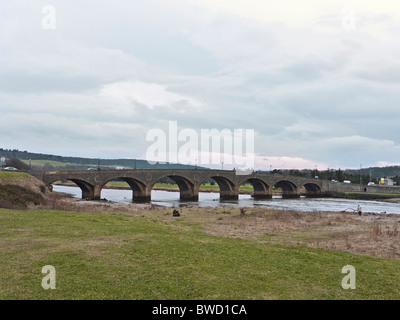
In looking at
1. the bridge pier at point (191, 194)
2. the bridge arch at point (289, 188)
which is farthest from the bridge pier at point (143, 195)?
the bridge arch at point (289, 188)

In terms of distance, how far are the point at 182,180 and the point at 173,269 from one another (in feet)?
306

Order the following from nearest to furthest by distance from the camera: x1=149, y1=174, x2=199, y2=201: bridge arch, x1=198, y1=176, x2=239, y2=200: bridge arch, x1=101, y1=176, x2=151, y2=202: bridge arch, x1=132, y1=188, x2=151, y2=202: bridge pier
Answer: x1=132, y1=188, x2=151, y2=202: bridge pier
x1=101, y1=176, x2=151, y2=202: bridge arch
x1=149, y1=174, x2=199, y2=201: bridge arch
x1=198, y1=176, x2=239, y2=200: bridge arch

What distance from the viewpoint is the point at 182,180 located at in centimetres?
10588

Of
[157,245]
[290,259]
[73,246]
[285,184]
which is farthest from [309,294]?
[285,184]

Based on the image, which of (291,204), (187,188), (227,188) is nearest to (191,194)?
(187,188)

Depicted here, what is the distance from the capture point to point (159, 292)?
406 inches

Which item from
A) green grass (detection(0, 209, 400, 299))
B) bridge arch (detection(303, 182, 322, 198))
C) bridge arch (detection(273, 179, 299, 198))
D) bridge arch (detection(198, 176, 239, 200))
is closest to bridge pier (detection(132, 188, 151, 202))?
bridge arch (detection(198, 176, 239, 200))

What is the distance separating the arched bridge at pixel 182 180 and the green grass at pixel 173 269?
60722 millimetres

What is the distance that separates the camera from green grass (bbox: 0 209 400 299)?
10.5 m

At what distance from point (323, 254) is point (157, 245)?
9214 mm

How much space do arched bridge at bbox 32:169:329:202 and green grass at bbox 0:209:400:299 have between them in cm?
6072

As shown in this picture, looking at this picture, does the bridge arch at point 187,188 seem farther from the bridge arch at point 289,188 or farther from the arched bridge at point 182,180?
the bridge arch at point 289,188

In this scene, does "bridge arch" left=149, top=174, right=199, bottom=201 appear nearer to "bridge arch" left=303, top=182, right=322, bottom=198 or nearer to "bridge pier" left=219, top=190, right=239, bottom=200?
"bridge pier" left=219, top=190, right=239, bottom=200

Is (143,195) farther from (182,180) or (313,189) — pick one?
(313,189)
